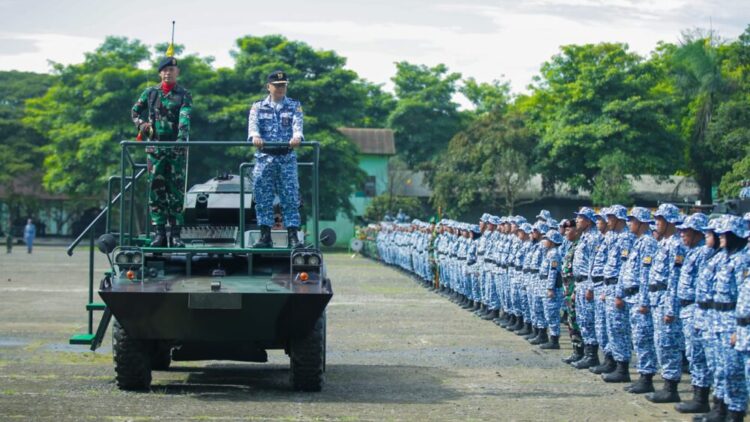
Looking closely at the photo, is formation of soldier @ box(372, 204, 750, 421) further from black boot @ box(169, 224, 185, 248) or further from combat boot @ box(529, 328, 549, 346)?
black boot @ box(169, 224, 185, 248)

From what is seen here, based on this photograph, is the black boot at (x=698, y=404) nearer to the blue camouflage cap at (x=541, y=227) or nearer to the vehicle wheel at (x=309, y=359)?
the vehicle wheel at (x=309, y=359)

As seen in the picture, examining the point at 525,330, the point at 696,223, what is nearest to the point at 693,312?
the point at 696,223

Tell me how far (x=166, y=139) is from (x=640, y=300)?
5.03 m

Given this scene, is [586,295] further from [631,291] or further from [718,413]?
[718,413]

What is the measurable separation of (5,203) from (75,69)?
1027 cm

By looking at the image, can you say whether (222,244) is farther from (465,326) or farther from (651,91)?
(651,91)

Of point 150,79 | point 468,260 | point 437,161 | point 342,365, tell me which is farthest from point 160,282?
point 437,161

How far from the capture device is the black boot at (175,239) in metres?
11.2

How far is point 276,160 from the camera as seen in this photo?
37.1ft

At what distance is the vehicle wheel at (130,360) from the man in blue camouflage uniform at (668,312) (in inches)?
191

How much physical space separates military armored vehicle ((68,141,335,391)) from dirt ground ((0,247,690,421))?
39 centimetres

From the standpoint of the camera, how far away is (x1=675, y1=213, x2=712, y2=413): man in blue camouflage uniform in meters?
10.4

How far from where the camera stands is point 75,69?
205 feet

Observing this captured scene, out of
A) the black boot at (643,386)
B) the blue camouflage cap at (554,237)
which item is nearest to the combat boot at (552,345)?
the blue camouflage cap at (554,237)
